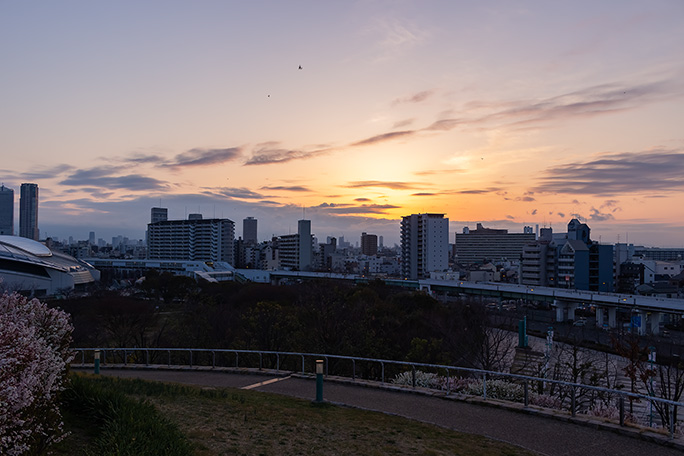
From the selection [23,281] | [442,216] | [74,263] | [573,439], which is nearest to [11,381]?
[573,439]

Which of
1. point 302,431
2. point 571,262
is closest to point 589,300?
point 571,262

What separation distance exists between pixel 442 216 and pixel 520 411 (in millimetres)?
108222

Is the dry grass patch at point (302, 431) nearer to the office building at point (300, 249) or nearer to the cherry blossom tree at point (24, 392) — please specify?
the cherry blossom tree at point (24, 392)

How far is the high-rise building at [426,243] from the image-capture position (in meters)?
115

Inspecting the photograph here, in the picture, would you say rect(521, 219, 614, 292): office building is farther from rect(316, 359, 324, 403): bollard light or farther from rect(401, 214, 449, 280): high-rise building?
rect(316, 359, 324, 403): bollard light

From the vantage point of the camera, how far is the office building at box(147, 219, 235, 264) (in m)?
137

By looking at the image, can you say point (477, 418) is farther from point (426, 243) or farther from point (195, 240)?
point (195, 240)

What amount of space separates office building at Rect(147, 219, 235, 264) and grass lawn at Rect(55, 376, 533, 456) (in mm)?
128402

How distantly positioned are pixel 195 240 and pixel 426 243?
64.8m

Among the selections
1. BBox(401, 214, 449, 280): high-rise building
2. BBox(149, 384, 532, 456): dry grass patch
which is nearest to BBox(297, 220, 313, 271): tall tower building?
BBox(401, 214, 449, 280): high-rise building

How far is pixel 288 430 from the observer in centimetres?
918

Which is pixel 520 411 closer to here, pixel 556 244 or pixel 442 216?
pixel 556 244

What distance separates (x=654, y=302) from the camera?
4897 cm

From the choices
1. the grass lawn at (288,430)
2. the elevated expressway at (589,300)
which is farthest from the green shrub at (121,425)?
the elevated expressway at (589,300)
